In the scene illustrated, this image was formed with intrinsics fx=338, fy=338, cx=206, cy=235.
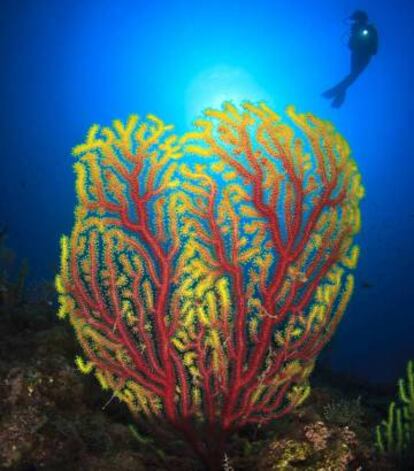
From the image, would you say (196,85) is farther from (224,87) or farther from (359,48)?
(359,48)

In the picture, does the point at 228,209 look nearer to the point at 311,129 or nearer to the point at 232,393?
the point at 311,129

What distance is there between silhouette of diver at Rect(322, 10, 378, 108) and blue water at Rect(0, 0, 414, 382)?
31.4 m

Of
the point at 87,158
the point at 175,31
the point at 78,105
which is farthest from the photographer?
the point at 78,105

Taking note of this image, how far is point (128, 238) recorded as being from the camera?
3.34 m

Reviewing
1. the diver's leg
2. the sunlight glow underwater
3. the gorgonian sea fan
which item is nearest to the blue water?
the sunlight glow underwater

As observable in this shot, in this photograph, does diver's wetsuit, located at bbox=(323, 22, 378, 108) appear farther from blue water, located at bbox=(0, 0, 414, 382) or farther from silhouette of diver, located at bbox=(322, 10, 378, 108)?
blue water, located at bbox=(0, 0, 414, 382)

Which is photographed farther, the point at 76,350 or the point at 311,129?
the point at 76,350

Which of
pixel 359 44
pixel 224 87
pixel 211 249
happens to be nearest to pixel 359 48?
pixel 359 44

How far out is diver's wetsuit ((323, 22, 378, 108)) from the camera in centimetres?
2641

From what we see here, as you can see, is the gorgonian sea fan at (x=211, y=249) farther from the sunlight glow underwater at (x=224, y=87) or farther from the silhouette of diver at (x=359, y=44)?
the sunlight glow underwater at (x=224, y=87)

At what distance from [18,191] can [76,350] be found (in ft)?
273

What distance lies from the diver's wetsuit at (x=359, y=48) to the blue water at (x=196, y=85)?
3135 centimetres

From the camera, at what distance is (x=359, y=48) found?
92.5 feet

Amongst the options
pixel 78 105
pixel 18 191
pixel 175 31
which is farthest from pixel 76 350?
pixel 78 105
